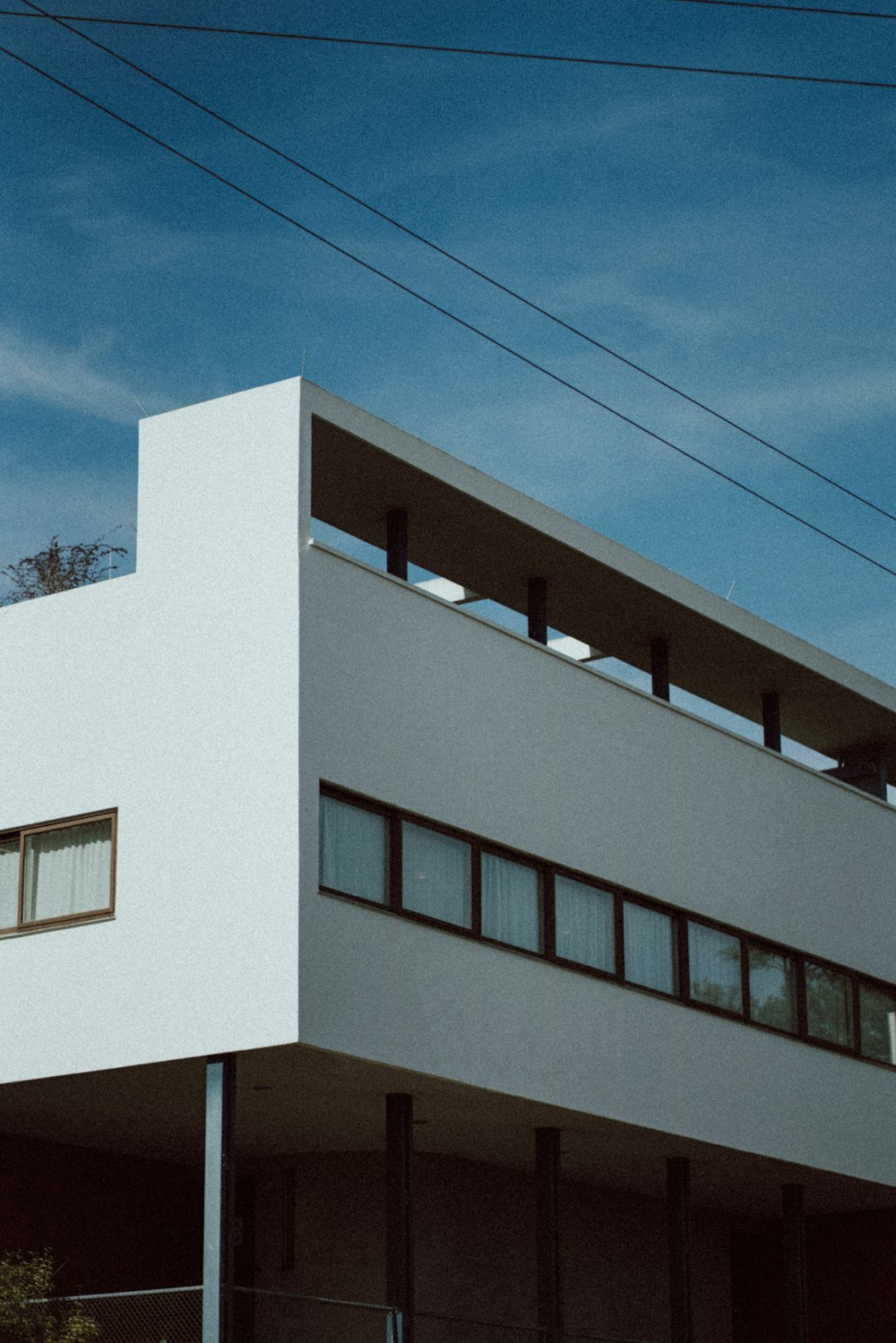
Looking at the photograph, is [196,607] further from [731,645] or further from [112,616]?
[731,645]

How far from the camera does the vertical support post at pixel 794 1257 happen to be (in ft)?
81.8

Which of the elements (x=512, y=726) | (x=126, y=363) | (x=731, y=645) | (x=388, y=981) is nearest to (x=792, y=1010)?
(x=731, y=645)

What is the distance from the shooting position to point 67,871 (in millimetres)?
18938

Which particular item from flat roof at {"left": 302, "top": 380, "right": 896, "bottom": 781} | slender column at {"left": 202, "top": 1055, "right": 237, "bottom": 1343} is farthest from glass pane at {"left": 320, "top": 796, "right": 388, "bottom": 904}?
flat roof at {"left": 302, "top": 380, "right": 896, "bottom": 781}

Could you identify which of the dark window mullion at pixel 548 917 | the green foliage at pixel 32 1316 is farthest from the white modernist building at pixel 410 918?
the green foliage at pixel 32 1316

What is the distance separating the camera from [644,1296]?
86.9 ft

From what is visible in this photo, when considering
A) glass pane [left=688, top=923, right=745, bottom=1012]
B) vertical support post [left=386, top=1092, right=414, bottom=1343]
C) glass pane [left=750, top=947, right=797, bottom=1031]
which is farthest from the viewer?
glass pane [left=750, top=947, right=797, bottom=1031]

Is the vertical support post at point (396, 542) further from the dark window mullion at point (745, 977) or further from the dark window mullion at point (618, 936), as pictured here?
the dark window mullion at point (745, 977)

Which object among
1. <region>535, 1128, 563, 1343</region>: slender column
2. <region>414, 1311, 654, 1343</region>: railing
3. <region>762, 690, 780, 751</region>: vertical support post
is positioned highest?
<region>762, 690, 780, 751</region>: vertical support post

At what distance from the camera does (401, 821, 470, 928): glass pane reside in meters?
19.0

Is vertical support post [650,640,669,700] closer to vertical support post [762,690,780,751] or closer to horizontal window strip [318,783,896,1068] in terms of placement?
vertical support post [762,690,780,751]

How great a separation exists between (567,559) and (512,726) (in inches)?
103

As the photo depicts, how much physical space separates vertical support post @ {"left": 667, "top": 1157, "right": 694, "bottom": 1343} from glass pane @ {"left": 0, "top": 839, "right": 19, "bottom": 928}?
322 inches

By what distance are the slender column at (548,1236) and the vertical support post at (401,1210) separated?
204 centimetres
